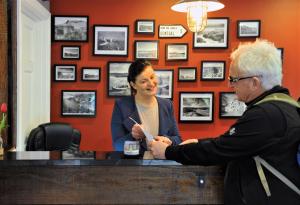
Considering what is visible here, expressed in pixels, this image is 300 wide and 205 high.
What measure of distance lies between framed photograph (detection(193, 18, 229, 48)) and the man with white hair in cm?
272

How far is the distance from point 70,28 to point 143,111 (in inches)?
73.7

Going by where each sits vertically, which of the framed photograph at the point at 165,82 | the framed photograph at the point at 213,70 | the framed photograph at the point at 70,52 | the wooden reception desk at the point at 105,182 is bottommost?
the wooden reception desk at the point at 105,182

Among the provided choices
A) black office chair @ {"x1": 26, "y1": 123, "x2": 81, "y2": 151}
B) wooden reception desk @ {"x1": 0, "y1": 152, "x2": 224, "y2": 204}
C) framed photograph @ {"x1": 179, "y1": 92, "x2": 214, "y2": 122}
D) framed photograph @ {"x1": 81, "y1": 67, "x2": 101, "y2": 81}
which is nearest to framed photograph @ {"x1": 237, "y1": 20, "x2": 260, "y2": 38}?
framed photograph @ {"x1": 179, "y1": 92, "x2": 214, "y2": 122}

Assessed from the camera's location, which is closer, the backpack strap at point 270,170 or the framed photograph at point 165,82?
the backpack strap at point 270,170

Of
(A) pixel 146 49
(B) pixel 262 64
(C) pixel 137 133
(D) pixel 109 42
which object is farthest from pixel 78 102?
(B) pixel 262 64

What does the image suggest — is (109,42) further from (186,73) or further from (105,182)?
(105,182)

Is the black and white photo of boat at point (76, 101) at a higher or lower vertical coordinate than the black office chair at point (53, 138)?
higher

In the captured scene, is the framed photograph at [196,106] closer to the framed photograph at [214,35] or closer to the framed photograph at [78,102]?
the framed photograph at [214,35]

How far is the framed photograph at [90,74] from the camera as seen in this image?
4246 mm

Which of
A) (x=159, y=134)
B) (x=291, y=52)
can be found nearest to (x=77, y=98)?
(x=159, y=134)

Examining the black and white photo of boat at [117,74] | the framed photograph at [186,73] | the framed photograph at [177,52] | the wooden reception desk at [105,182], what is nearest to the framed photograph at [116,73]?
the black and white photo of boat at [117,74]

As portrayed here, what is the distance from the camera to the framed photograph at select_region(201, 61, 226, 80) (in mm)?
4316

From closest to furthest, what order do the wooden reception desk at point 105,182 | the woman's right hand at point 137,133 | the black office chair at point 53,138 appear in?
the wooden reception desk at point 105,182 → the woman's right hand at point 137,133 → the black office chair at point 53,138

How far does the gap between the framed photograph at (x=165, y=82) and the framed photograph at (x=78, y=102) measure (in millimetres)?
744
